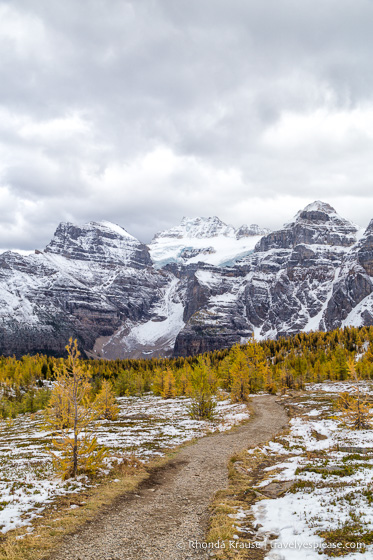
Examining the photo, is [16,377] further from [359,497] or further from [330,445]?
[359,497]

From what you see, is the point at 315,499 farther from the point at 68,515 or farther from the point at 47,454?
the point at 47,454

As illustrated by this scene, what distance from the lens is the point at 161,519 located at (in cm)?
1594

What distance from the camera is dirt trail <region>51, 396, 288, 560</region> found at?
12.7 metres

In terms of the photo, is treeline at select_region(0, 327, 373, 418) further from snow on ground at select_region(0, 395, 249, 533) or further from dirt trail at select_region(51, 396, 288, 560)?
dirt trail at select_region(51, 396, 288, 560)

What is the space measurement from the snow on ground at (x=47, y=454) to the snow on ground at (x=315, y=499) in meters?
10.2

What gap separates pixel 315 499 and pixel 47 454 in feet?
81.3

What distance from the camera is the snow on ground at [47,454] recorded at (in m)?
17.4

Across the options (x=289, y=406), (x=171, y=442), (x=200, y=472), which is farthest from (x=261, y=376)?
(x=200, y=472)

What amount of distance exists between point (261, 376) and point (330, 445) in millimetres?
64389

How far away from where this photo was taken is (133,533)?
14406mm

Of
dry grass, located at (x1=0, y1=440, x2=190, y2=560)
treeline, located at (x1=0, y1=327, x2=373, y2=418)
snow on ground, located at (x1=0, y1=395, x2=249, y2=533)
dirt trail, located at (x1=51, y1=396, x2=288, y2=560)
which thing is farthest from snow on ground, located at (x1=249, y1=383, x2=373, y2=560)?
treeline, located at (x1=0, y1=327, x2=373, y2=418)

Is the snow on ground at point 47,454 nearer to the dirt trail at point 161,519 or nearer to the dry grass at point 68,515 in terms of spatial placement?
the dry grass at point 68,515

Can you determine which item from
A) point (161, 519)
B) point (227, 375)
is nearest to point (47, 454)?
point (161, 519)

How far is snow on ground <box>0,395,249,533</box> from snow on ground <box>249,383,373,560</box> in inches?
403
